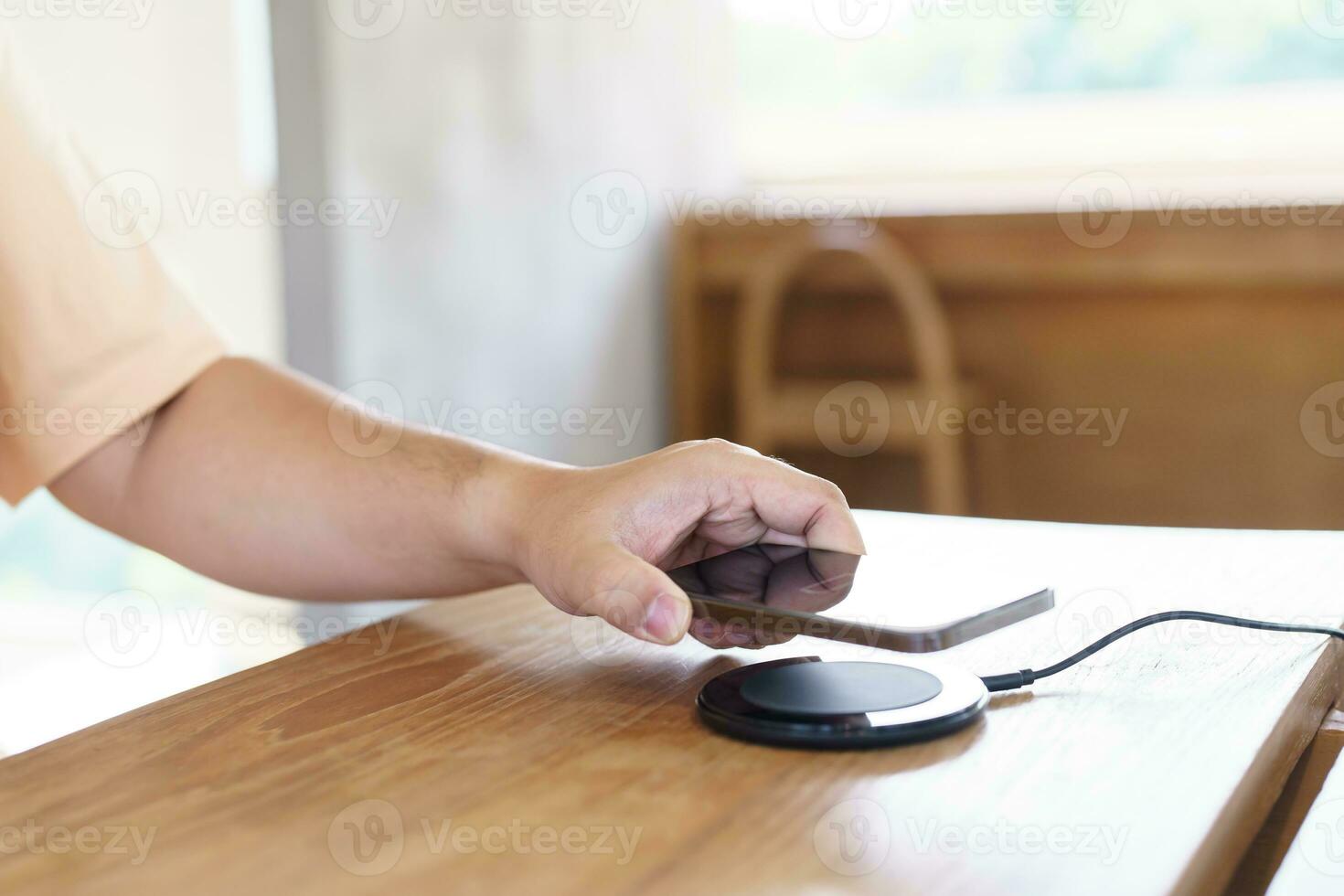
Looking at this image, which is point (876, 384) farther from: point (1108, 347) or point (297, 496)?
point (297, 496)

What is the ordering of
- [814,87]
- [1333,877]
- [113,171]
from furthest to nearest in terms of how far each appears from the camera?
[814,87] → [113,171] → [1333,877]

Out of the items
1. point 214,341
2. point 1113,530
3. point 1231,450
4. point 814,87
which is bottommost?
point 1231,450

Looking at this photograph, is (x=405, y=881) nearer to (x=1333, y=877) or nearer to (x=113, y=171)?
(x=1333, y=877)

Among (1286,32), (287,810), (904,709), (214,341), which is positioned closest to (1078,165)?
(1286,32)

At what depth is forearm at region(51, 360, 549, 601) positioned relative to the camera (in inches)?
29.0

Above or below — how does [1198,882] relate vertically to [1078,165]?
below

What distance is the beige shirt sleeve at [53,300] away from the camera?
92 centimetres

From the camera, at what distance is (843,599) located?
23.4 inches

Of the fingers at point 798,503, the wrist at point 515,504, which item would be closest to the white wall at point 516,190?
the wrist at point 515,504

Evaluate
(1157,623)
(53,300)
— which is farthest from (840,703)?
(53,300)

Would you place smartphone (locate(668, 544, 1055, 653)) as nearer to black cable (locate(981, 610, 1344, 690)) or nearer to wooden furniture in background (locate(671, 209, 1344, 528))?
black cable (locate(981, 610, 1344, 690))

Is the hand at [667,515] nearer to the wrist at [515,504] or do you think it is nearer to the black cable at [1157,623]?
the wrist at [515,504]

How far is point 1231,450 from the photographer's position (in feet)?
7.42

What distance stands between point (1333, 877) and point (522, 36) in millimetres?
2056
